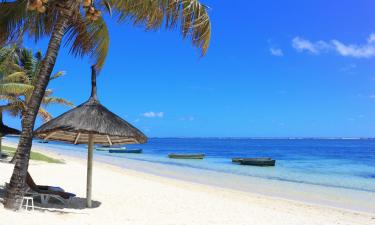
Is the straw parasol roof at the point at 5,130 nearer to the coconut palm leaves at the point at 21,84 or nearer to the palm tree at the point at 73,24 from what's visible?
the coconut palm leaves at the point at 21,84

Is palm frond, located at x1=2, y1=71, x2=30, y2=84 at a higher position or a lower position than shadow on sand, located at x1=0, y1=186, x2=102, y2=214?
higher

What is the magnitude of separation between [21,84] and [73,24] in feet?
27.5

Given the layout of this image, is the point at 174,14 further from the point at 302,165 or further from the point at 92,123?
the point at 302,165

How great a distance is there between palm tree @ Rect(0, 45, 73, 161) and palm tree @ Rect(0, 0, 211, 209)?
21.3ft

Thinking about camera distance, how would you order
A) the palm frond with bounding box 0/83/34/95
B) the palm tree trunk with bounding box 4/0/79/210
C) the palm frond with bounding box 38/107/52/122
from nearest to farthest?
the palm tree trunk with bounding box 4/0/79/210 < the palm frond with bounding box 0/83/34/95 < the palm frond with bounding box 38/107/52/122

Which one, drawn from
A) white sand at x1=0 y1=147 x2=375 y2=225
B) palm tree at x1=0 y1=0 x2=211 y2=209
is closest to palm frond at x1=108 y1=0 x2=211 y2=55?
palm tree at x1=0 y1=0 x2=211 y2=209

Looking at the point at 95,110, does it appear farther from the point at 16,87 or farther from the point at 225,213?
the point at 16,87

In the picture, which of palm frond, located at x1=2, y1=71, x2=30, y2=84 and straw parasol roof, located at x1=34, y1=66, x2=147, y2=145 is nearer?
straw parasol roof, located at x1=34, y1=66, x2=147, y2=145

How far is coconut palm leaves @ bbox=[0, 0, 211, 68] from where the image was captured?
730cm

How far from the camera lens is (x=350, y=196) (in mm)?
15812

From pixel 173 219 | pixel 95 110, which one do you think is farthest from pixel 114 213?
pixel 95 110

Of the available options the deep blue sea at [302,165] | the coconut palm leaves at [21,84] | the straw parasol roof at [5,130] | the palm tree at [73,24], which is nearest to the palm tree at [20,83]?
the coconut palm leaves at [21,84]

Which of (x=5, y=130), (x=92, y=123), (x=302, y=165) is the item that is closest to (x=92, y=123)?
(x=92, y=123)

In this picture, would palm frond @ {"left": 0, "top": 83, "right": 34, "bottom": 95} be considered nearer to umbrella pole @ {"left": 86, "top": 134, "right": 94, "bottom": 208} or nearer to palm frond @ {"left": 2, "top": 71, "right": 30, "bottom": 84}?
palm frond @ {"left": 2, "top": 71, "right": 30, "bottom": 84}
